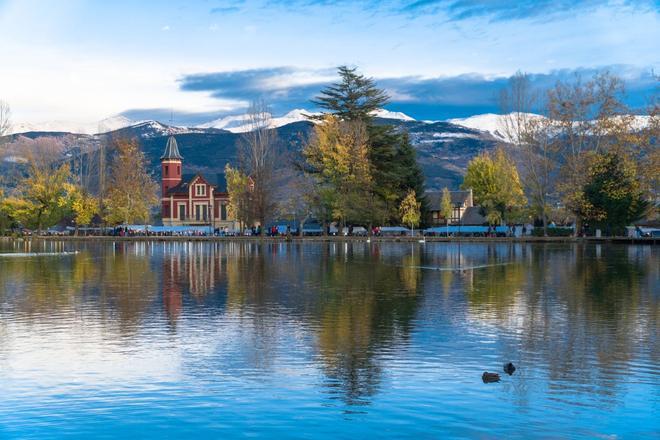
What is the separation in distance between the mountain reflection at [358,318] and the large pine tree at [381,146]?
63783 mm

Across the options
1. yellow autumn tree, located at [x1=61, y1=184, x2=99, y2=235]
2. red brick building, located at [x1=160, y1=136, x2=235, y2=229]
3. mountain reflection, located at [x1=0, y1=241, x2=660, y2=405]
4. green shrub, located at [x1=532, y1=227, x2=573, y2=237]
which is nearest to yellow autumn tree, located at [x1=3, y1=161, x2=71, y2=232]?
yellow autumn tree, located at [x1=61, y1=184, x2=99, y2=235]

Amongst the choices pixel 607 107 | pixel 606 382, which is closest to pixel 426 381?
pixel 606 382

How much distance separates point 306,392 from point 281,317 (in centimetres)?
1035

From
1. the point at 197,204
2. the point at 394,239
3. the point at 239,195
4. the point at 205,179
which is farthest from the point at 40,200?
the point at 394,239

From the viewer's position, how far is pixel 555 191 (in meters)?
97.4

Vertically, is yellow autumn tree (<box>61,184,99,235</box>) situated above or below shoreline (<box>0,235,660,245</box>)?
above

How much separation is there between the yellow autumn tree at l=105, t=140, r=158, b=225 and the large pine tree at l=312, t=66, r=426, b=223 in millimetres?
37296

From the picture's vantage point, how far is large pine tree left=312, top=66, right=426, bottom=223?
111 m

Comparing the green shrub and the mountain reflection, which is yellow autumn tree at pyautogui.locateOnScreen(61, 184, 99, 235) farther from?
the mountain reflection

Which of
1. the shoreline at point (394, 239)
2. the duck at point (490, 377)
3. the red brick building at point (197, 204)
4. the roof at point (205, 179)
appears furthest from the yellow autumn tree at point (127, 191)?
the duck at point (490, 377)

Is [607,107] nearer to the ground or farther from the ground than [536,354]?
farther from the ground

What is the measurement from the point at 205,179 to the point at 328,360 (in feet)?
472

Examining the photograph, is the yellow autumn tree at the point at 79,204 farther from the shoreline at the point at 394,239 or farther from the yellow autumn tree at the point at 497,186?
the yellow autumn tree at the point at 497,186

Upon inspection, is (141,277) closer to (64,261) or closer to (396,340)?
(64,261)
